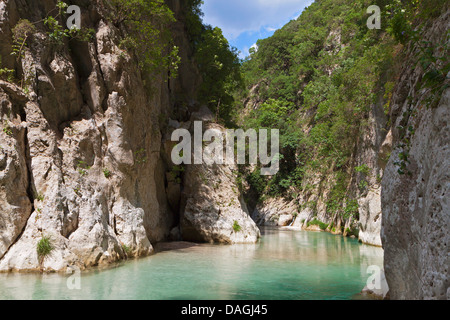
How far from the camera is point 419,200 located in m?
4.42

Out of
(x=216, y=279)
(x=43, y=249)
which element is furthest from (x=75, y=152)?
(x=216, y=279)

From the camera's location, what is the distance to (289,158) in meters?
33.8

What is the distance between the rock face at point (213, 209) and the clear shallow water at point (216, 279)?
348 centimetres

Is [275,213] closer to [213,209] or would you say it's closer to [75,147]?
[213,209]

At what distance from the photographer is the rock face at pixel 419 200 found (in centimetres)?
357

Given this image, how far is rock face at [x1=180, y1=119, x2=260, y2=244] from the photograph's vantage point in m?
17.0

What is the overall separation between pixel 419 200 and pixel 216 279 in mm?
5661

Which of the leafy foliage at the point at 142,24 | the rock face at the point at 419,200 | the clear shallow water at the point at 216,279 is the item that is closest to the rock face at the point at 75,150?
the leafy foliage at the point at 142,24

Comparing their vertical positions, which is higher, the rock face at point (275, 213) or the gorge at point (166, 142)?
the gorge at point (166, 142)

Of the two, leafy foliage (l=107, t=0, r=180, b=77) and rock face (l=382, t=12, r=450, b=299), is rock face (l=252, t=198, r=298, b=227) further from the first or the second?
rock face (l=382, t=12, r=450, b=299)

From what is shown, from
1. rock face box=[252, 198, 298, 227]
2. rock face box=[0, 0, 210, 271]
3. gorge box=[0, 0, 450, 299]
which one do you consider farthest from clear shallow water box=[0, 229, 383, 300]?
rock face box=[252, 198, 298, 227]

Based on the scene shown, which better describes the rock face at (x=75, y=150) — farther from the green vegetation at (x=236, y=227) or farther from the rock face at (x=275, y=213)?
the rock face at (x=275, y=213)

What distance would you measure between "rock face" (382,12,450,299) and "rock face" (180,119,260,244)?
38.8 feet
